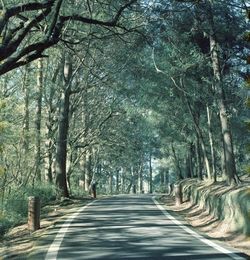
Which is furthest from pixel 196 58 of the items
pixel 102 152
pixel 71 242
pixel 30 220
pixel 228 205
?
pixel 102 152

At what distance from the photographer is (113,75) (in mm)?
31047

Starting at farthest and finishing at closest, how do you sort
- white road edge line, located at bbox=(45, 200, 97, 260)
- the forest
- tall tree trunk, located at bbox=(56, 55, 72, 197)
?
tall tree trunk, located at bbox=(56, 55, 72, 197), the forest, white road edge line, located at bbox=(45, 200, 97, 260)

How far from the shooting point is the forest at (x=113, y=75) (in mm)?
14531

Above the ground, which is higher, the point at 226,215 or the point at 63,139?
the point at 63,139

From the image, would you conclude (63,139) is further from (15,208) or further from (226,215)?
(226,215)

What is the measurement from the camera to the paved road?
9820 mm

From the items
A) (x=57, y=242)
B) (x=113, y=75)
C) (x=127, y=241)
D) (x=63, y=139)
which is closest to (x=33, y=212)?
(x=57, y=242)

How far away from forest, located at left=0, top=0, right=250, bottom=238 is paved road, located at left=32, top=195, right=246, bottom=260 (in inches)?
118

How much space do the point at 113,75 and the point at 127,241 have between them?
20222 mm

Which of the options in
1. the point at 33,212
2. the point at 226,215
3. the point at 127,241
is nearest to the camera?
the point at 127,241

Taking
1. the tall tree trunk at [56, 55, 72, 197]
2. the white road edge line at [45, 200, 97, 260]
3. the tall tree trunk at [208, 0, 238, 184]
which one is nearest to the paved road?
the white road edge line at [45, 200, 97, 260]

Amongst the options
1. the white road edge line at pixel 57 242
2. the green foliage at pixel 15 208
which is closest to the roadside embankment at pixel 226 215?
the white road edge line at pixel 57 242

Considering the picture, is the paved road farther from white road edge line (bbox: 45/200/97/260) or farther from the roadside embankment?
the roadside embankment

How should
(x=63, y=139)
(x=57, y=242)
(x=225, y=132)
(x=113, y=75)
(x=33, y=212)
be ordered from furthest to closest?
(x=113, y=75) < (x=63, y=139) < (x=225, y=132) < (x=33, y=212) < (x=57, y=242)
